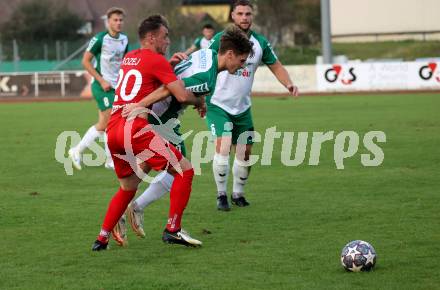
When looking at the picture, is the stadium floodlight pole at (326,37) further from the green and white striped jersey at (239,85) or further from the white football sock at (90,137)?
the green and white striped jersey at (239,85)

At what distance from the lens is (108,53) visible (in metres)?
14.5

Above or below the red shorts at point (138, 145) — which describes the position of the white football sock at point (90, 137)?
above

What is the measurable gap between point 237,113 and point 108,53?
427cm

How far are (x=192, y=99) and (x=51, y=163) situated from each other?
7586 mm

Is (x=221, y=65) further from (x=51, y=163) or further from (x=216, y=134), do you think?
(x=51, y=163)

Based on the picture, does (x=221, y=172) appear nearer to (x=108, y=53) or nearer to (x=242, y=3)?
(x=242, y=3)

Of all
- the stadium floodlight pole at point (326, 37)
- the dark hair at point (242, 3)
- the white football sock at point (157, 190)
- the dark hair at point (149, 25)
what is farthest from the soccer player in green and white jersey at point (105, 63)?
the stadium floodlight pole at point (326, 37)

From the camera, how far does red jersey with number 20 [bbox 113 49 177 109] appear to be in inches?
308

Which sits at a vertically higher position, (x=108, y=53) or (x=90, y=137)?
(x=108, y=53)

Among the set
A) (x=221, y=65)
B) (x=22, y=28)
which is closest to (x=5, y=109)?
(x=221, y=65)

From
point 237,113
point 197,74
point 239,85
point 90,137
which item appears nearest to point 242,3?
point 239,85

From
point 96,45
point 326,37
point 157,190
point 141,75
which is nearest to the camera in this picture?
point 141,75

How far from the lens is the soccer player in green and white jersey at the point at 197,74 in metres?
8.05

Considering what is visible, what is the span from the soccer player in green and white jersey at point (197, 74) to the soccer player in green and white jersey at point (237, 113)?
7.07ft
